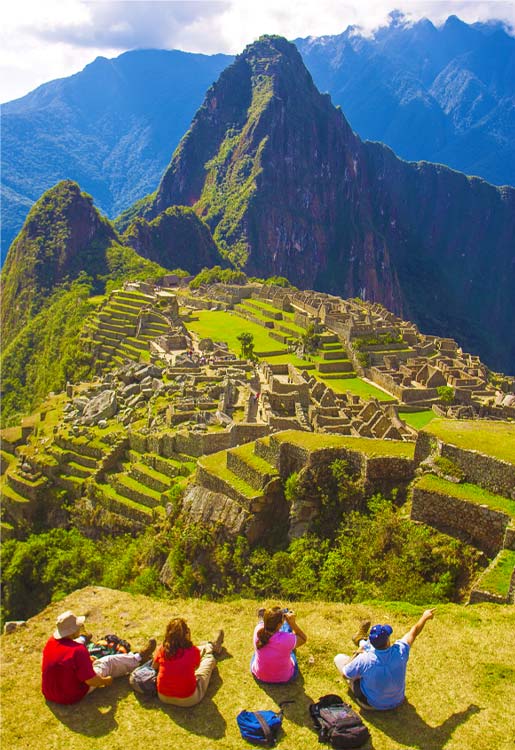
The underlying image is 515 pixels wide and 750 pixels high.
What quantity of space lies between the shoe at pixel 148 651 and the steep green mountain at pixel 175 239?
126525 millimetres

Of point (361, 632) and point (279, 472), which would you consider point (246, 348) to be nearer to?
point (279, 472)

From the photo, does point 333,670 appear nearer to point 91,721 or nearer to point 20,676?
point 91,721

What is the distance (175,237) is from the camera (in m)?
140

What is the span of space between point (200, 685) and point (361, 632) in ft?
7.03

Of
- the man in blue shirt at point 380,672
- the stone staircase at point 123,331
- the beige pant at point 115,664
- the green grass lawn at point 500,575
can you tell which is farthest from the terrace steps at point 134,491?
the stone staircase at point 123,331

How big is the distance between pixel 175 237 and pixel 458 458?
437 feet

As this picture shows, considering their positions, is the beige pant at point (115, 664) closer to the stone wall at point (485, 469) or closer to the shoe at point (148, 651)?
the shoe at point (148, 651)

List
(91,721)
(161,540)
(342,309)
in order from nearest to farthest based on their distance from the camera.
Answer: (91,721) → (161,540) → (342,309)

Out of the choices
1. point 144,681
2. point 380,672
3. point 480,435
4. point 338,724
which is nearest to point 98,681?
point 144,681

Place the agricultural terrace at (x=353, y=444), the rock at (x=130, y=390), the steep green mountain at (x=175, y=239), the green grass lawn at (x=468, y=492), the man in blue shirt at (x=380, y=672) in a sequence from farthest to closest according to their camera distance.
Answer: the steep green mountain at (x=175, y=239), the rock at (x=130, y=390), the agricultural terrace at (x=353, y=444), the green grass lawn at (x=468, y=492), the man in blue shirt at (x=380, y=672)

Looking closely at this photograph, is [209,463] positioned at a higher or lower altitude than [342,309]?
lower

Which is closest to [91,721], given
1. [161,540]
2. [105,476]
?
[161,540]

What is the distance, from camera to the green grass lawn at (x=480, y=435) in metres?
11.7

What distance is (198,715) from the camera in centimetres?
731
